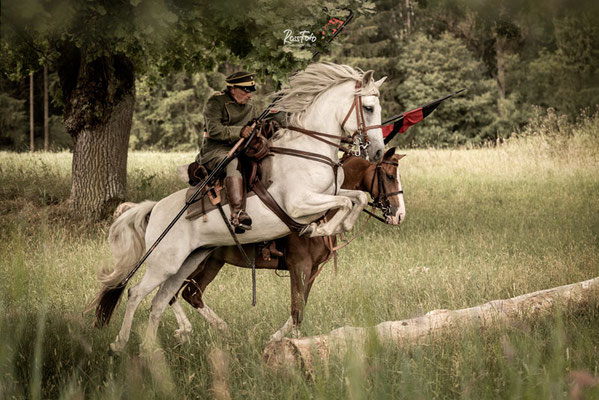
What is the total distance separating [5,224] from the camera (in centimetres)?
1114

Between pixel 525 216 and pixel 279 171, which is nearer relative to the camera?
pixel 279 171

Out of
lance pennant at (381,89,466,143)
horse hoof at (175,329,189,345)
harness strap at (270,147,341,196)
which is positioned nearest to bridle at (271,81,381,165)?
harness strap at (270,147,341,196)

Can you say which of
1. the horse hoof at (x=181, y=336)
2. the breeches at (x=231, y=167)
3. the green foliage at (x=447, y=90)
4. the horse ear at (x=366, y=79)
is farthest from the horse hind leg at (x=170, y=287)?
the green foliage at (x=447, y=90)

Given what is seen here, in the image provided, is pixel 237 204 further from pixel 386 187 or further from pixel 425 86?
pixel 425 86

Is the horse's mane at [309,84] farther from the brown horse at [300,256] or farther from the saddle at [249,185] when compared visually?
the brown horse at [300,256]

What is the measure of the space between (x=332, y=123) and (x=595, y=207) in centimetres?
987

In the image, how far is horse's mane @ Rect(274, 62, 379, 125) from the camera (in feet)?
18.5

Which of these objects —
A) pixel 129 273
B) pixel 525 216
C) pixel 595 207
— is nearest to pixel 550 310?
pixel 129 273

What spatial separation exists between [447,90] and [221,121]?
39862mm

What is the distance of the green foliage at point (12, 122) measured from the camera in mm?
33219

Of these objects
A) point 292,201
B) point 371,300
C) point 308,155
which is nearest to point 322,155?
point 308,155

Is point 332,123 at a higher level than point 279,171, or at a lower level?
higher

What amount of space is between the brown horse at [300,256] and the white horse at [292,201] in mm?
382

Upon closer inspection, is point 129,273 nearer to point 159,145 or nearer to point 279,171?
point 279,171
